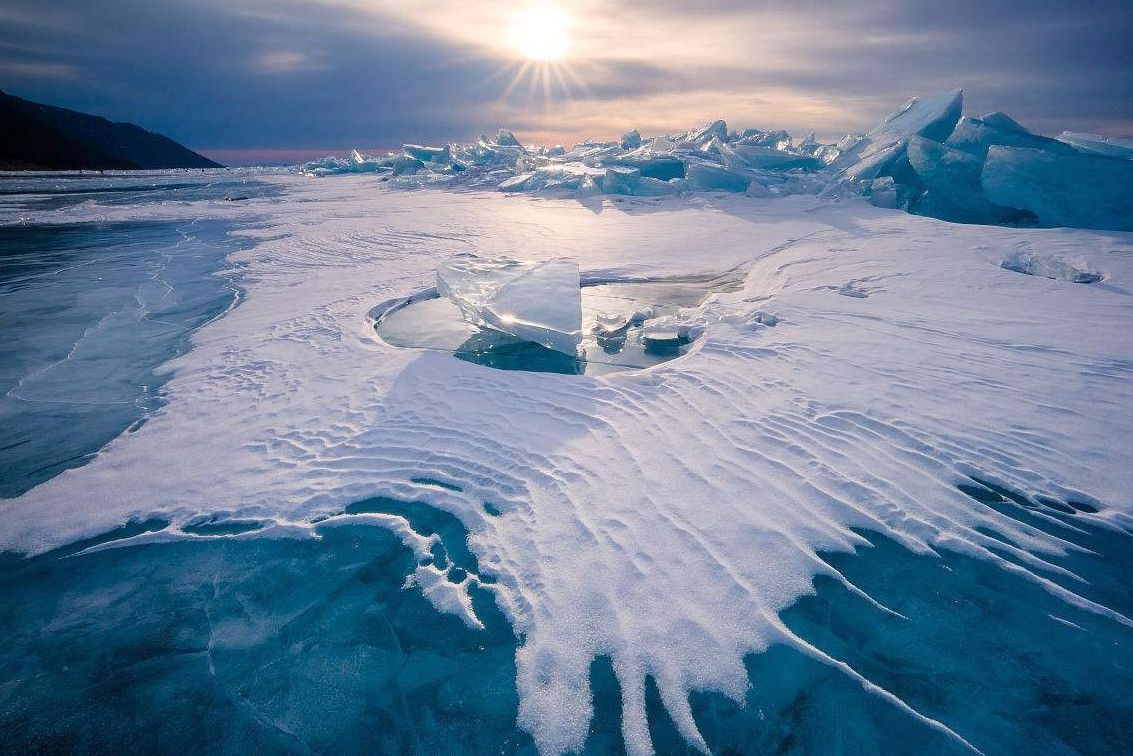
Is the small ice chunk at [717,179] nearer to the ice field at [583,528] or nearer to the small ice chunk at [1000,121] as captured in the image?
the small ice chunk at [1000,121]

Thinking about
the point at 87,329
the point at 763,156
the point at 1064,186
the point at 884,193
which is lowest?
Answer: the point at 87,329

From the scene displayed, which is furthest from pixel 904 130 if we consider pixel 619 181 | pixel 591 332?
pixel 591 332

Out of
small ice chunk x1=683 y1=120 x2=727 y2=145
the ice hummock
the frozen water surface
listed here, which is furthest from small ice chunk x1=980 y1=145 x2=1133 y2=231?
the frozen water surface

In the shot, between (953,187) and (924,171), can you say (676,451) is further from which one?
(924,171)

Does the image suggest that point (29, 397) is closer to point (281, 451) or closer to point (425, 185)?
point (281, 451)

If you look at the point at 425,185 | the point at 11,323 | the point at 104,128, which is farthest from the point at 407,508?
the point at 104,128
